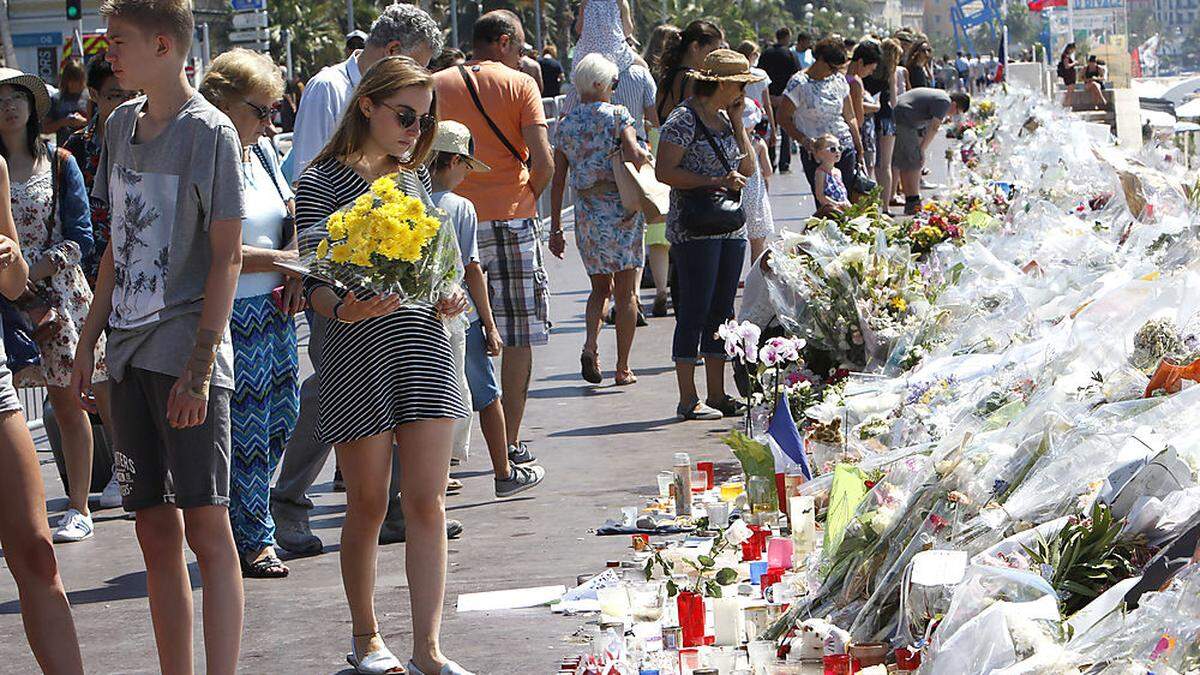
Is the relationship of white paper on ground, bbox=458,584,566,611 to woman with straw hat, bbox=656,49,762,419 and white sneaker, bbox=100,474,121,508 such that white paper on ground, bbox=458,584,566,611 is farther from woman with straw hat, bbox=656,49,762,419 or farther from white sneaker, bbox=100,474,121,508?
woman with straw hat, bbox=656,49,762,419

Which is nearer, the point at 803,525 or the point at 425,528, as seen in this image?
the point at 425,528

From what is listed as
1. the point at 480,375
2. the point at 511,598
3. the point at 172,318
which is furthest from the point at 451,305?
the point at 480,375

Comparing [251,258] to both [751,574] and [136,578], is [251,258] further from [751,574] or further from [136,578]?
[751,574]

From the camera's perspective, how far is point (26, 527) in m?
4.51

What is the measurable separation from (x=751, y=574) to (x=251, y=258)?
198 cm

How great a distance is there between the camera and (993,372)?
6.43 metres

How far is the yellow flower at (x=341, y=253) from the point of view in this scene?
490 centimetres

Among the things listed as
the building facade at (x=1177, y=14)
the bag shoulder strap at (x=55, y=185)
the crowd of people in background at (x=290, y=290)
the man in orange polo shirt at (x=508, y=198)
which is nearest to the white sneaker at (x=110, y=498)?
the crowd of people in background at (x=290, y=290)

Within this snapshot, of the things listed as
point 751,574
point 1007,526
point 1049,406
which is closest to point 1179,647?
point 1007,526

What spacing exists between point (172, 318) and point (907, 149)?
14693 millimetres

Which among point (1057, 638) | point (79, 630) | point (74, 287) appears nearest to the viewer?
point (1057, 638)

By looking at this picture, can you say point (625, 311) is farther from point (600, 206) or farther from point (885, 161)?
point (885, 161)

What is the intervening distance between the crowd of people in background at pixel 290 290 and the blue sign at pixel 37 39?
2568 centimetres

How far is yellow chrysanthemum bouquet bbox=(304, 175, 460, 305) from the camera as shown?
4.86 meters
